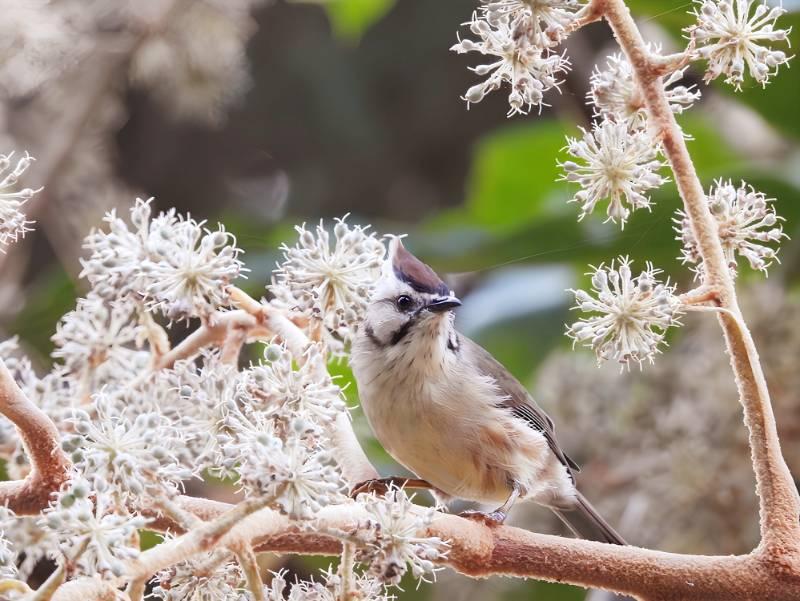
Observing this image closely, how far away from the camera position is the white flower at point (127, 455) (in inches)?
40.8

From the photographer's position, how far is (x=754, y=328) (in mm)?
2602

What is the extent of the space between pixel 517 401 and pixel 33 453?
1.07 m

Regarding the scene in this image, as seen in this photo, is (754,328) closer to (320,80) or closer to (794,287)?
(794,287)

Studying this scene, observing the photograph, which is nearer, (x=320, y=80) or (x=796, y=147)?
(x=796, y=147)

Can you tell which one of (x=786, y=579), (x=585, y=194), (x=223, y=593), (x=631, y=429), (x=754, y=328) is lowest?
(x=223, y=593)

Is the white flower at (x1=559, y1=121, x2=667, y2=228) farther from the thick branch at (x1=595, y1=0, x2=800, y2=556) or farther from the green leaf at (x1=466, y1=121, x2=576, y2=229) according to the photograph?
the green leaf at (x1=466, y1=121, x2=576, y2=229)

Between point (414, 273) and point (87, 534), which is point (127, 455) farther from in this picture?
point (414, 273)

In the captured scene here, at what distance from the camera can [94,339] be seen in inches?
63.8

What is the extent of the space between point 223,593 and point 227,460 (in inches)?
7.9

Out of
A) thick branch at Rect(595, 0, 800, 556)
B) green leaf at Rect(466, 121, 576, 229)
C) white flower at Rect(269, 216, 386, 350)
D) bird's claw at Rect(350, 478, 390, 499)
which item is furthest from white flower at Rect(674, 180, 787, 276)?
green leaf at Rect(466, 121, 576, 229)

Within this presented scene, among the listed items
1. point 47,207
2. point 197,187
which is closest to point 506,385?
point 47,207

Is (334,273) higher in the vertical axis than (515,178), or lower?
lower

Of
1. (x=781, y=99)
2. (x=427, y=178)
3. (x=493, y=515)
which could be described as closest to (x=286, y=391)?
(x=493, y=515)

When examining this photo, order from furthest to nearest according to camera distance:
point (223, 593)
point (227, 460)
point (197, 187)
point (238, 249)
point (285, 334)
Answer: point (197, 187) < point (285, 334) < point (238, 249) < point (223, 593) < point (227, 460)
